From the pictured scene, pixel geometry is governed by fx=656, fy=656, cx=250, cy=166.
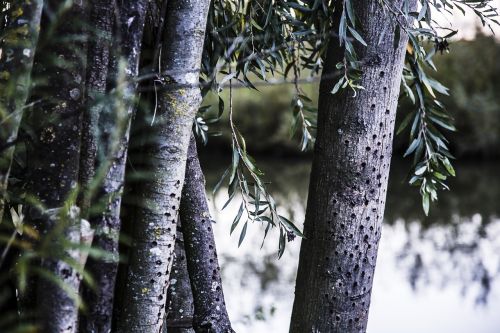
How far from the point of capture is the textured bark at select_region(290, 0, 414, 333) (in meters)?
2.28

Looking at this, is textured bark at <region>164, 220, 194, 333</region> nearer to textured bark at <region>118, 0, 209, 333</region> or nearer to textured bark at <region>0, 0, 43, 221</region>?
textured bark at <region>118, 0, 209, 333</region>

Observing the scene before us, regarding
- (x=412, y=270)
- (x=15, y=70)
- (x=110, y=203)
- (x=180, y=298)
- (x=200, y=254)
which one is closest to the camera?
(x=15, y=70)

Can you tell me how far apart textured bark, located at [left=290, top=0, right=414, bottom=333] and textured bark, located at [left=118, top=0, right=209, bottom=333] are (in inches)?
25.1

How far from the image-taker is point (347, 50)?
2.20 metres

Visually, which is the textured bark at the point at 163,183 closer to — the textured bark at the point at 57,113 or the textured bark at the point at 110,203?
the textured bark at the point at 110,203

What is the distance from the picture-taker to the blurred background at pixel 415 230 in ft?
18.5

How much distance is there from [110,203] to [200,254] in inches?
26.1

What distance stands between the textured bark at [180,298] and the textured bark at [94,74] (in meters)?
0.80

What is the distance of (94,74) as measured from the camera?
5.36ft

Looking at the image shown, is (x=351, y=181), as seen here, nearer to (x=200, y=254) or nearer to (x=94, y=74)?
(x=200, y=254)

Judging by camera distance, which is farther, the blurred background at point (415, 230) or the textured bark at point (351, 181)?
the blurred background at point (415, 230)

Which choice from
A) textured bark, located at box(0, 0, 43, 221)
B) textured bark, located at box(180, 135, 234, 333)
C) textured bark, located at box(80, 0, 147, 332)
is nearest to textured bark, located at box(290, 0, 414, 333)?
textured bark, located at box(180, 135, 234, 333)

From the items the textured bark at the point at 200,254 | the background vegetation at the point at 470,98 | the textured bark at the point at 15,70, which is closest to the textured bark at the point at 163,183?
the textured bark at the point at 200,254

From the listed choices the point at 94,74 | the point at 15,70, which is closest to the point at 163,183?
the point at 94,74
